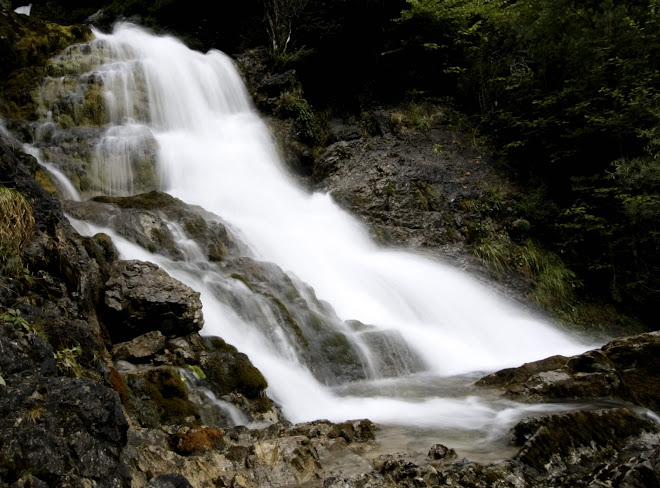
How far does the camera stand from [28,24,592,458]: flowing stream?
5.88 metres

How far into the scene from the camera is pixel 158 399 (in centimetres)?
441

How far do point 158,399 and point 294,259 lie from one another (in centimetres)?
602

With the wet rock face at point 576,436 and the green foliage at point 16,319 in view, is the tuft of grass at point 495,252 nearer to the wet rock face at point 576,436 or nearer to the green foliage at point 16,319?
the wet rock face at point 576,436

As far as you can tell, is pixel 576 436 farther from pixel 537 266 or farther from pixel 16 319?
pixel 537 266

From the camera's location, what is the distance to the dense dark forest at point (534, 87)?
11.3m

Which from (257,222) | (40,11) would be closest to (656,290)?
(257,222)

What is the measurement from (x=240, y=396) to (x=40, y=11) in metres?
25.2

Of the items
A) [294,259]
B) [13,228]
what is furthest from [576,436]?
[294,259]

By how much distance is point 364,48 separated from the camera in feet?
58.1

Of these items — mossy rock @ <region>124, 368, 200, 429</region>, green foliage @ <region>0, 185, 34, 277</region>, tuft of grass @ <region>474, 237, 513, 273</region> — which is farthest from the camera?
tuft of grass @ <region>474, 237, 513, 273</region>

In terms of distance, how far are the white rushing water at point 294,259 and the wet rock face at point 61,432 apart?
3.00 metres

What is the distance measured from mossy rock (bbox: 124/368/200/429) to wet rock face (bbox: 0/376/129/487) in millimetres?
1648

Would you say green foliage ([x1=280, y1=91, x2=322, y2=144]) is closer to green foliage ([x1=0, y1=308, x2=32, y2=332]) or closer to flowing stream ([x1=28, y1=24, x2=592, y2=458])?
flowing stream ([x1=28, y1=24, x2=592, y2=458])

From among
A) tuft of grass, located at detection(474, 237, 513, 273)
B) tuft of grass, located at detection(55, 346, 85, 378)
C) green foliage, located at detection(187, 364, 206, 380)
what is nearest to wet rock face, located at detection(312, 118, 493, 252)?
tuft of grass, located at detection(474, 237, 513, 273)
